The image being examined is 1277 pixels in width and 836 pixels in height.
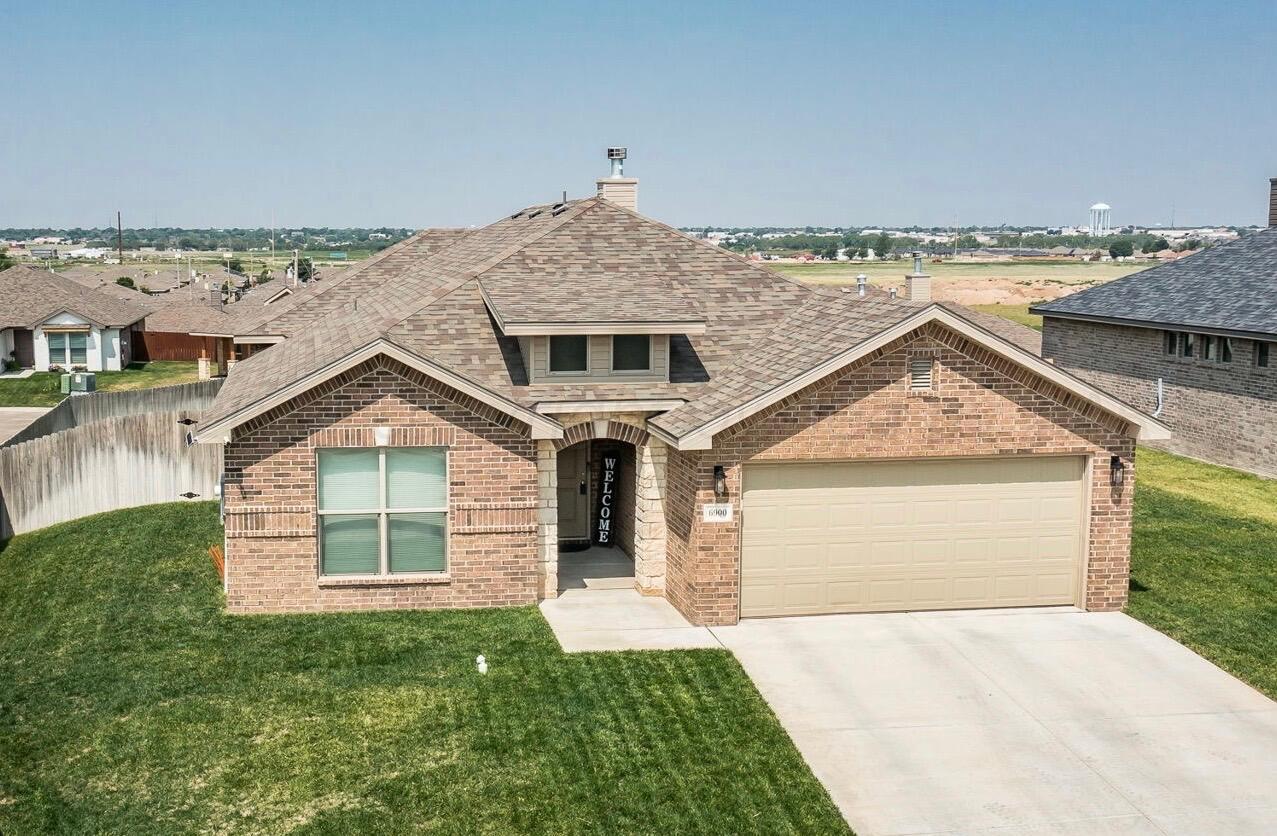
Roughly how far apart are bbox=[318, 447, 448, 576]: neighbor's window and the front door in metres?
3.80

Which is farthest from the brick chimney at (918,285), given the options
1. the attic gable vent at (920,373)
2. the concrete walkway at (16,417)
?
the concrete walkway at (16,417)

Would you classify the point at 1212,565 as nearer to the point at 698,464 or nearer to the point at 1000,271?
the point at 698,464

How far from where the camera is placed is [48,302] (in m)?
57.2

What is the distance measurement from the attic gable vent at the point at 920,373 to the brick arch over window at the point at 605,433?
11.5 ft

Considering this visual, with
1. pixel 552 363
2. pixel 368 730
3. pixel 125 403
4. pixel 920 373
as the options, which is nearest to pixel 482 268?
pixel 552 363

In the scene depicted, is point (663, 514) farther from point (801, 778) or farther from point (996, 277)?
point (996, 277)

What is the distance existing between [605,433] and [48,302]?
46.9 m

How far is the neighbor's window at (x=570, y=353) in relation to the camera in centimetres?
1766

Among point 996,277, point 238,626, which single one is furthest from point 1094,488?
point 996,277

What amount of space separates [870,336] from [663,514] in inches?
146

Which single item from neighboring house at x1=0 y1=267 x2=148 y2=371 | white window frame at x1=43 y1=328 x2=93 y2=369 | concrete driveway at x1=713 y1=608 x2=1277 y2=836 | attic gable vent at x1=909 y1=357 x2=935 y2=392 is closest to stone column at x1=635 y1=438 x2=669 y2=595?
concrete driveway at x1=713 y1=608 x2=1277 y2=836

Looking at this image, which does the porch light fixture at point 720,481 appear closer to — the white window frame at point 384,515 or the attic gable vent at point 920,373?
the attic gable vent at point 920,373

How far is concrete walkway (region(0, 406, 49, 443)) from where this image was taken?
37125 mm

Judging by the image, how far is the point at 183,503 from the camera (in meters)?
25.2
